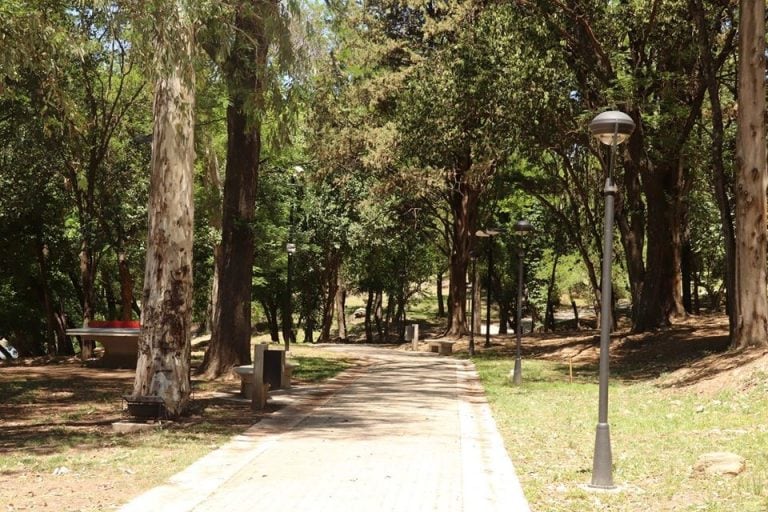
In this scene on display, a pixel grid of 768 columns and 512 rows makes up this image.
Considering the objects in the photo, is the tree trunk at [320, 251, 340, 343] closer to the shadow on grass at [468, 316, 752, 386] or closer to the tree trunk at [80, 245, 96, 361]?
the shadow on grass at [468, 316, 752, 386]

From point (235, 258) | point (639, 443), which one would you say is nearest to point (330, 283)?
point (235, 258)

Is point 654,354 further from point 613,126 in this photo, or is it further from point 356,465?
point 356,465

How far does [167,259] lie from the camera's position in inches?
452

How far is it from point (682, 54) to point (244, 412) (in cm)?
1533

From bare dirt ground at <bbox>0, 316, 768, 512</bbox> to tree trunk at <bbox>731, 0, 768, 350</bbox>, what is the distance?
3.10 feet

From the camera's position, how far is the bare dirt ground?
7207mm

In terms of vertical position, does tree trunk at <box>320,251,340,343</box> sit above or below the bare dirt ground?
above

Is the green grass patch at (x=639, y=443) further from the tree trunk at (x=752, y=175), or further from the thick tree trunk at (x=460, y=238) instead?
the thick tree trunk at (x=460, y=238)

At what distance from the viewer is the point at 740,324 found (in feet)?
52.3

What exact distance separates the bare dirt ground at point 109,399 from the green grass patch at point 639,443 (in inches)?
56.4

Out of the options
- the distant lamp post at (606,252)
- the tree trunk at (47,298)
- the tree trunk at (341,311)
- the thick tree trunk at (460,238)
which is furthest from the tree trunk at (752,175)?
the tree trunk at (341,311)

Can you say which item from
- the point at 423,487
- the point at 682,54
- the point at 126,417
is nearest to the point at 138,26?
the point at 126,417

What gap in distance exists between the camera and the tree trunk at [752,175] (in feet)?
50.9

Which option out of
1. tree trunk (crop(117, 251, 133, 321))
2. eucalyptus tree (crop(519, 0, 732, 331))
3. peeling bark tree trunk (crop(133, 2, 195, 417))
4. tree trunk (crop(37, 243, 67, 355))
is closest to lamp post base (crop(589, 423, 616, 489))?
peeling bark tree trunk (crop(133, 2, 195, 417))
